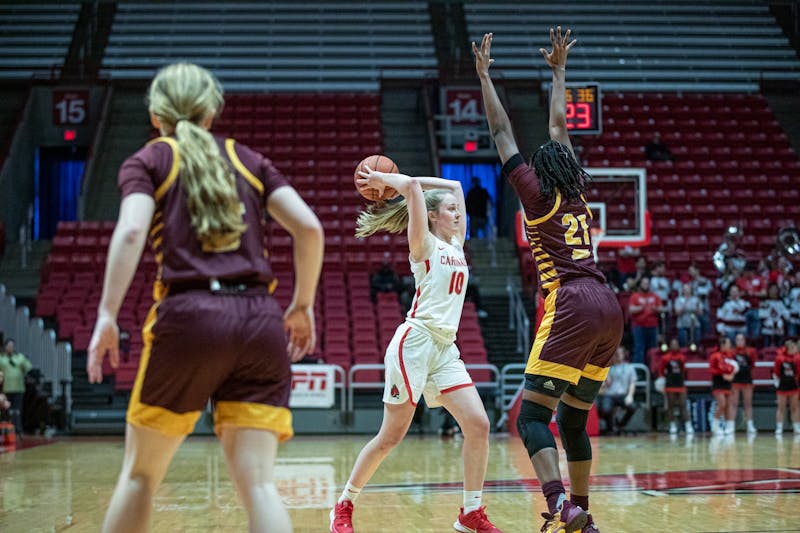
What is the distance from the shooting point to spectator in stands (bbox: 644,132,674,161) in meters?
22.2

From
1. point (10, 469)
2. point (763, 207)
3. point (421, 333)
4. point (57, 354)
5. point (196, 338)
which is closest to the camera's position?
point (196, 338)

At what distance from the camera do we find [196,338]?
3041 millimetres

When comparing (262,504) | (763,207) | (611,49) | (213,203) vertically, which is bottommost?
(262,504)

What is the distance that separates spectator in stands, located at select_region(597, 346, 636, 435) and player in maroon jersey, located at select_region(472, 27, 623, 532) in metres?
10.6

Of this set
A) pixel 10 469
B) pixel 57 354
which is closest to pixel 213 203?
pixel 10 469

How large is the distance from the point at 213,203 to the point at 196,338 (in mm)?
422

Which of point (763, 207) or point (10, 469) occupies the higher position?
point (763, 207)

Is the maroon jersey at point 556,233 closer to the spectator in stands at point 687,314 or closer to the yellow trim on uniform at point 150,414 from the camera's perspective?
the yellow trim on uniform at point 150,414

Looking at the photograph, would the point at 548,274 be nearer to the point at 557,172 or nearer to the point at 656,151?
the point at 557,172

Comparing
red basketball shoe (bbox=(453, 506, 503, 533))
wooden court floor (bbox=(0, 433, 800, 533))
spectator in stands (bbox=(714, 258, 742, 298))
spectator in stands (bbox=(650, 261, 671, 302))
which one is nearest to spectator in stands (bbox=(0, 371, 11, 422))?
wooden court floor (bbox=(0, 433, 800, 533))

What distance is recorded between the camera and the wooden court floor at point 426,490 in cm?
Answer: 568

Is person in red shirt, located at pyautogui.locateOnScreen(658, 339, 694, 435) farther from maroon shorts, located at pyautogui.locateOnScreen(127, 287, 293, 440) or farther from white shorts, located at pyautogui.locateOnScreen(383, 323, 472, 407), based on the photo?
maroon shorts, located at pyautogui.locateOnScreen(127, 287, 293, 440)

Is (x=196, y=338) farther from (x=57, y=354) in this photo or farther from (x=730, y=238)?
(x=730, y=238)

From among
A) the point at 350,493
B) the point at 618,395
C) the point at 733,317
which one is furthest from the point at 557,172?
the point at 733,317
